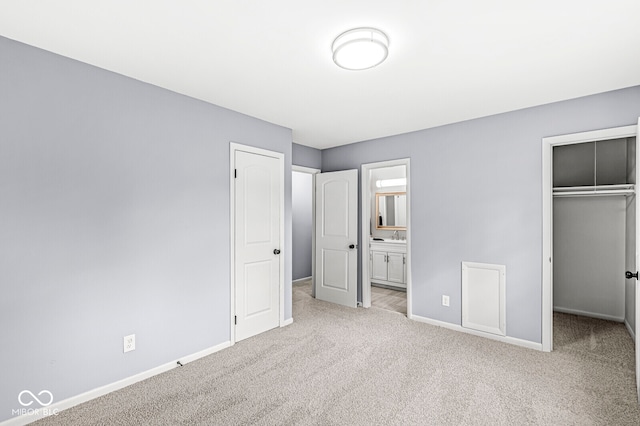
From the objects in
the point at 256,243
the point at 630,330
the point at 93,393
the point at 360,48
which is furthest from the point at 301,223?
the point at 630,330

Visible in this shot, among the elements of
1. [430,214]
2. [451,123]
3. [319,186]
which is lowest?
[430,214]

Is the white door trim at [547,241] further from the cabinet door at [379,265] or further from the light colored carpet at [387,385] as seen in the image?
the cabinet door at [379,265]

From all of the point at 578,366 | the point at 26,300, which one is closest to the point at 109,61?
the point at 26,300

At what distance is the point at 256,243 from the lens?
354cm

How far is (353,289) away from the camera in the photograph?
15.1ft

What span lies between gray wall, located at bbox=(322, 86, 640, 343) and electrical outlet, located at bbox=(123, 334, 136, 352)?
3.10 m

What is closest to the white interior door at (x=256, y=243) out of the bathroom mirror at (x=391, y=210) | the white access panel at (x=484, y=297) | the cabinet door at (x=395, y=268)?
the white access panel at (x=484, y=297)

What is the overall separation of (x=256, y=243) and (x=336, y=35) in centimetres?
229

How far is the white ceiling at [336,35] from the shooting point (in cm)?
169

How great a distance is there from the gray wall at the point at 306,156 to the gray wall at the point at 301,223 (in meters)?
1.39

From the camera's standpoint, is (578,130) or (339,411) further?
(578,130)

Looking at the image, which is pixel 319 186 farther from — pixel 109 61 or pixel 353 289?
pixel 109 61

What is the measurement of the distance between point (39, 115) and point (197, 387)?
2.22 m

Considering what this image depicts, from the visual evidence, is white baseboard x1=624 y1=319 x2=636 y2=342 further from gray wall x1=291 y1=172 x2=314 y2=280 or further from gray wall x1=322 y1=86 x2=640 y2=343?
gray wall x1=291 y1=172 x2=314 y2=280
